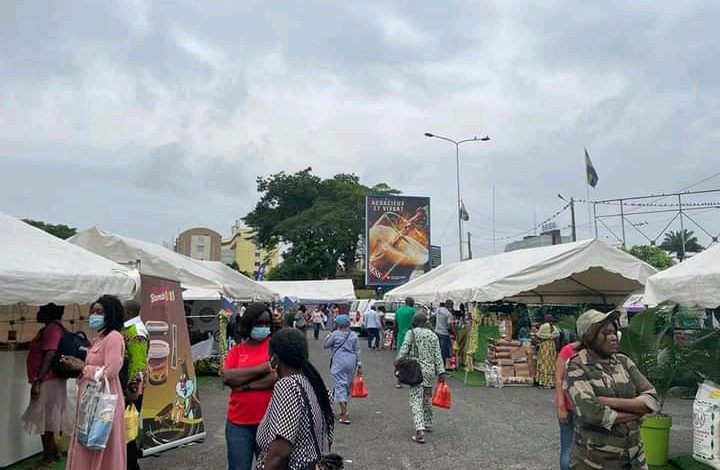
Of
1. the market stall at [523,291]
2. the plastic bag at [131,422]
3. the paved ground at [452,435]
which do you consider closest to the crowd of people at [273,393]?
the plastic bag at [131,422]

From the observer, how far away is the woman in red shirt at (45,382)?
21.3ft

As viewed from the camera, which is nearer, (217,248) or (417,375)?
(417,375)

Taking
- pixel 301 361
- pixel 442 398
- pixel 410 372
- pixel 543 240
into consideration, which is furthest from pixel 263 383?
pixel 543 240

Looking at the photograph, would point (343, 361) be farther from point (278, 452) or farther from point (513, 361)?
point (278, 452)

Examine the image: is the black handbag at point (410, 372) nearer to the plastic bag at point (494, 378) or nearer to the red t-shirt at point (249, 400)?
the red t-shirt at point (249, 400)

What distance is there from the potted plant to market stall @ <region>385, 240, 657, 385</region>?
256 inches

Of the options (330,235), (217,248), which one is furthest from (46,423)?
(330,235)

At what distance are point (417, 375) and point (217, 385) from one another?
23.2 ft

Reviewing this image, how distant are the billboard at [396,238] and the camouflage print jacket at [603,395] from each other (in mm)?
34373

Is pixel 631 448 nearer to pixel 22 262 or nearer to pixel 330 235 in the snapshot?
pixel 22 262

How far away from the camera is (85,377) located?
15.4ft

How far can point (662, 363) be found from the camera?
7148 mm

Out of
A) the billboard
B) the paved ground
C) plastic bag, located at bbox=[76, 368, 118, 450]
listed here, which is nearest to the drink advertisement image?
the paved ground

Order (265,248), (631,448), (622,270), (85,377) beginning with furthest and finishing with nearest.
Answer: (265,248), (622,270), (85,377), (631,448)
